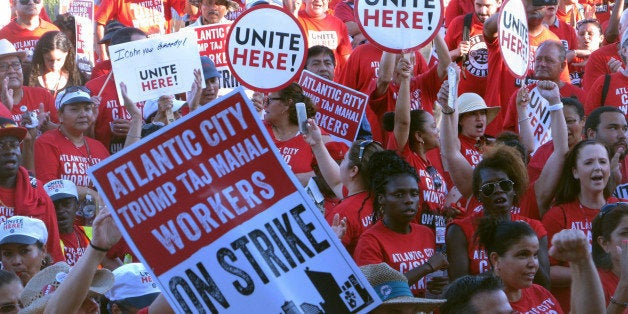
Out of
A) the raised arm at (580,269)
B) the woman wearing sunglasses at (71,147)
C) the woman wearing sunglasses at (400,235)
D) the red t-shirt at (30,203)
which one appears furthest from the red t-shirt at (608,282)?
the woman wearing sunglasses at (71,147)

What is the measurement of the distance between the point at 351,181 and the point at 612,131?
218cm

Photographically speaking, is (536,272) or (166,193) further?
(536,272)

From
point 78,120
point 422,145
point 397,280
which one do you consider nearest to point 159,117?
point 78,120

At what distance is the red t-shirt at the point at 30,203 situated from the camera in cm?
915

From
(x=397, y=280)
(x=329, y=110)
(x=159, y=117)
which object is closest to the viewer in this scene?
(x=397, y=280)

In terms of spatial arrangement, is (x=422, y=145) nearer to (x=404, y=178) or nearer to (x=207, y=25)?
(x=404, y=178)

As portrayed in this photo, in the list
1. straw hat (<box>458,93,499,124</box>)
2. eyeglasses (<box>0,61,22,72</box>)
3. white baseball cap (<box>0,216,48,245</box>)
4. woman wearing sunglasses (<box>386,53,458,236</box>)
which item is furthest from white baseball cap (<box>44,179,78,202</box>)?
straw hat (<box>458,93,499,124</box>)

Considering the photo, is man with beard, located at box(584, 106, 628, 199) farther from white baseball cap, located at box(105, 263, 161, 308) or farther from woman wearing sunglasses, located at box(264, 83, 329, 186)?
white baseball cap, located at box(105, 263, 161, 308)

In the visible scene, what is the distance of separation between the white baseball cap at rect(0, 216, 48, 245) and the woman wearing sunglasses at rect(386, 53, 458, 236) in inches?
86.2

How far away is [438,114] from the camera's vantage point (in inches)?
415

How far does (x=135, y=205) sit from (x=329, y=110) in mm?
4717

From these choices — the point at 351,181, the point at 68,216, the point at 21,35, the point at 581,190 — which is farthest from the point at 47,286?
the point at 21,35

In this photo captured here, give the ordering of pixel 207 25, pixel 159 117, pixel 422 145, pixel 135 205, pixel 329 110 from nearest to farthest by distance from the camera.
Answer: pixel 135 205
pixel 422 145
pixel 329 110
pixel 159 117
pixel 207 25

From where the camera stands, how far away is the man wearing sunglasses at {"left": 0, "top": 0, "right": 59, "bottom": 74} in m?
13.2
